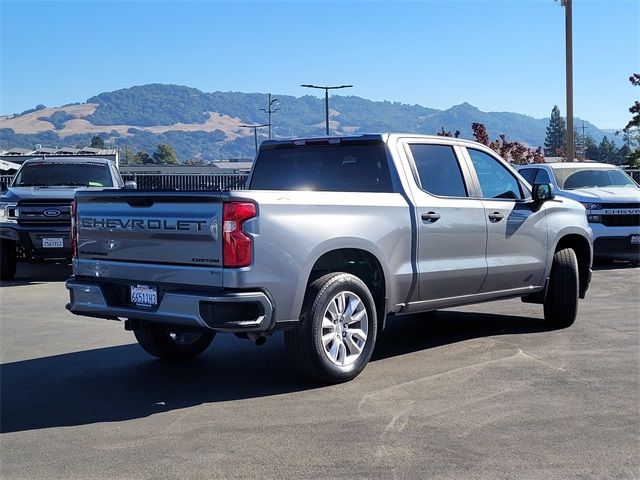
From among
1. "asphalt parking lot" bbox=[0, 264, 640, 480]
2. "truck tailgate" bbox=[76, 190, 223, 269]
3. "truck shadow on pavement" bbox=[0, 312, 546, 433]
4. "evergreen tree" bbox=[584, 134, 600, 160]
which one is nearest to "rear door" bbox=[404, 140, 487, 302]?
"asphalt parking lot" bbox=[0, 264, 640, 480]

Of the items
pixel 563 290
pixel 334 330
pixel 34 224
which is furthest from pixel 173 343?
pixel 34 224

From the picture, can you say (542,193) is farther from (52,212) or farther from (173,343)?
(52,212)

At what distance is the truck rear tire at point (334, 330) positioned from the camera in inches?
229

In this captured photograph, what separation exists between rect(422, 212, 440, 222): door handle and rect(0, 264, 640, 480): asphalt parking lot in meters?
1.26

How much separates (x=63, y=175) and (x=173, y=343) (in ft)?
26.2

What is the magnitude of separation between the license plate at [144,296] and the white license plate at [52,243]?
23.3ft

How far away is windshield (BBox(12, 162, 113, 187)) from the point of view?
13.8 meters

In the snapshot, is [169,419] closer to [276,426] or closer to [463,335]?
[276,426]

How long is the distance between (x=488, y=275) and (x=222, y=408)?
311 cm

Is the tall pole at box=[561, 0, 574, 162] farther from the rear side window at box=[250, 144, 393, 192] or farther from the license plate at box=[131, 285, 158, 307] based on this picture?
the license plate at box=[131, 285, 158, 307]

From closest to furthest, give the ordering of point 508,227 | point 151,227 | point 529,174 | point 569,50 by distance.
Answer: point 151,227
point 508,227
point 529,174
point 569,50

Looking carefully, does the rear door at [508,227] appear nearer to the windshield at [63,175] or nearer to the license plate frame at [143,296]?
the license plate frame at [143,296]

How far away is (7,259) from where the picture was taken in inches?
508

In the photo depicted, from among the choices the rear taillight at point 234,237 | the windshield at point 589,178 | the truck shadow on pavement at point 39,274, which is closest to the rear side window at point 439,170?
the rear taillight at point 234,237
